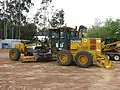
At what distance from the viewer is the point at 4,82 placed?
A: 37.4 ft

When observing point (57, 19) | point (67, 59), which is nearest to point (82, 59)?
point (67, 59)

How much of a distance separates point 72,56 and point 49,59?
10.6ft

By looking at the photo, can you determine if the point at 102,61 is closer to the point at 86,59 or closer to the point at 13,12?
the point at 86,59

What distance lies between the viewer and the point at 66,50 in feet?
62.1

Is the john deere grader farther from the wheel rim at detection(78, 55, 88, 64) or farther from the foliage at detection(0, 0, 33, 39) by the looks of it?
the foliage at detection(0, 0, 33, 39)

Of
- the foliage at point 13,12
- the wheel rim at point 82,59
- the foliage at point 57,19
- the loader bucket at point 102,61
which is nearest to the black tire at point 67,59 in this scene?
the wheel rim at point 82,59

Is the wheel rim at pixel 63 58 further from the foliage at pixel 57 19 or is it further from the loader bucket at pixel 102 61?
the foliage at pixel 57 19

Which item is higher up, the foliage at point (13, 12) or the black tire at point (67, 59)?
the foliage at point (13, 12)

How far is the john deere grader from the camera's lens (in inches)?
710

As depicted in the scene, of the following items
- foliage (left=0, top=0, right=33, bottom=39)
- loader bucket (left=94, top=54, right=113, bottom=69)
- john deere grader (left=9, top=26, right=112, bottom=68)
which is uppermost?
→ foliage (left=0, top=0, right=33, bottom=39)

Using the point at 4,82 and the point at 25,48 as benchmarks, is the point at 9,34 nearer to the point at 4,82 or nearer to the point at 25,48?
the point at 25,48

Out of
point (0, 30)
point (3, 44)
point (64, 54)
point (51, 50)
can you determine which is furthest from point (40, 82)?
point (0, 30)

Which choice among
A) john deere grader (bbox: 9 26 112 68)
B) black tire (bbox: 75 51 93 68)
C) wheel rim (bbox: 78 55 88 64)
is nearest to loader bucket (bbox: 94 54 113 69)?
john deere grader (bbox: 9 26 112 68)

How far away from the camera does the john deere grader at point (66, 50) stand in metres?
18.0
